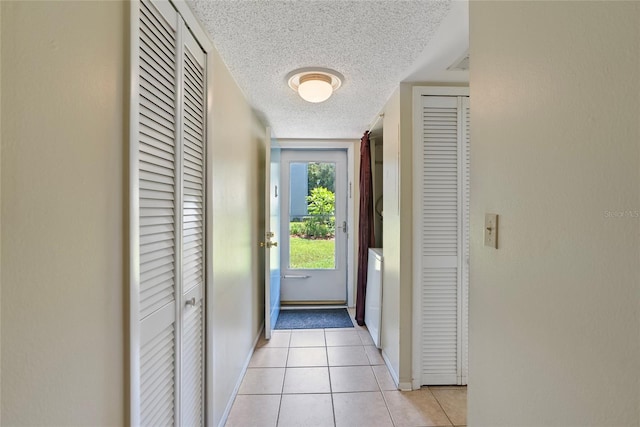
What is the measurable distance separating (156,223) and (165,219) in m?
0.07

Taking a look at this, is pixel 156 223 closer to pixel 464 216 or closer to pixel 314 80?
pixel 314 80

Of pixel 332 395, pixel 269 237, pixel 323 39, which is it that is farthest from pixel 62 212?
pixel 269 237

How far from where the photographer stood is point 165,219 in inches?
44.1

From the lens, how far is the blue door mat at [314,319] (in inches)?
125

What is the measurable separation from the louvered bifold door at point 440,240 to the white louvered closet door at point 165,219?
146 cm

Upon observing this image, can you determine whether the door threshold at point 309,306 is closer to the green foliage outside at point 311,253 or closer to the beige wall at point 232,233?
the green foliage outside at point 311,253

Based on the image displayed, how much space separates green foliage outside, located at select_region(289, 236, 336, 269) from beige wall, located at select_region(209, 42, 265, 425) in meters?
1.03

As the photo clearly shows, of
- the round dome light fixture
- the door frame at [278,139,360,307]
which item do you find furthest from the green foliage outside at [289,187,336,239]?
the round dome light fixture

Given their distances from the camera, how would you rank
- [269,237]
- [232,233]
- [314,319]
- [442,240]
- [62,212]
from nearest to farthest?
[62,212] → [232,233] → [442,240] → [269,237] → [314,319]

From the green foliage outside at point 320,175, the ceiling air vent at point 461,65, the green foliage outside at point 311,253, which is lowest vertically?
the green foliage outside at point 311,253

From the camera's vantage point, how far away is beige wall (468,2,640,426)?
52 cm

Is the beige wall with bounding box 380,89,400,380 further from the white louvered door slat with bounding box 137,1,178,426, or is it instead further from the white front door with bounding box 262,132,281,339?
the white louvered door slat with bounding box 137,1,178,426

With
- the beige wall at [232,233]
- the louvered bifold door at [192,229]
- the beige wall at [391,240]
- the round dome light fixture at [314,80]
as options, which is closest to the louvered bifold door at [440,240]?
the beige wall at [391,240]

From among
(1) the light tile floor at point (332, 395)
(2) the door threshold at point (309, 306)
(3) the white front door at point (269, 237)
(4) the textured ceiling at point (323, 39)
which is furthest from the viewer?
(2) the door threshold at point (309, 306)
